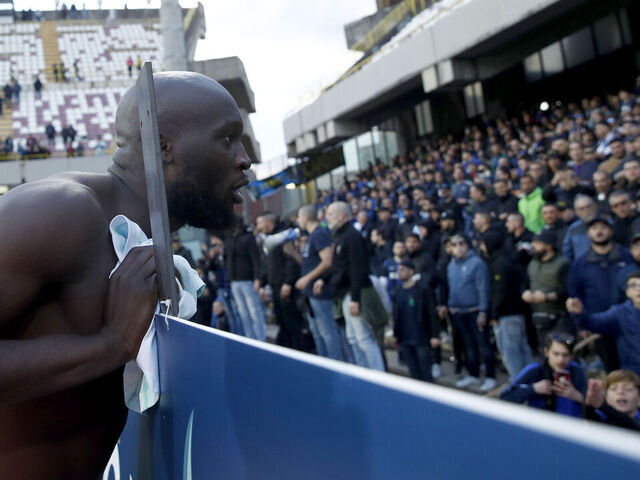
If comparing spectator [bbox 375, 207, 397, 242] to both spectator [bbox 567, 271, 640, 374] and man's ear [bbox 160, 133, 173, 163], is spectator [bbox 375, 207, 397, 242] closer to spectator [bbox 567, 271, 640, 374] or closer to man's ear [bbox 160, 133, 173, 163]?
spectator [bbox 567, 271, 640, 374]

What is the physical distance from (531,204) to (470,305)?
4.52 ft

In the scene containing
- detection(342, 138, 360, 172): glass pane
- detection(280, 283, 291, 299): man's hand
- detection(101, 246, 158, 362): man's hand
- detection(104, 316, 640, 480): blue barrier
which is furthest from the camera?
detection(342, 138, 360, 172): glass pane

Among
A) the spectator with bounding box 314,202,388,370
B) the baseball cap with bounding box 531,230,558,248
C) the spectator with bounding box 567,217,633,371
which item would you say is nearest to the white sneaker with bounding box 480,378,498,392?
the spectator with bounding box 314,202,388,370

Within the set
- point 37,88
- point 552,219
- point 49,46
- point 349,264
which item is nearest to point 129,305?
point 349,264

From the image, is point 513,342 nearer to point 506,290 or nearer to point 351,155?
point 506,290

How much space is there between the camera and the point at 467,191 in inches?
356

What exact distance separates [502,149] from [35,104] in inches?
1239

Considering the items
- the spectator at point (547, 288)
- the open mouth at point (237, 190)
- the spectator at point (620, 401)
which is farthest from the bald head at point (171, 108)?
the spectator at point (547, 288)

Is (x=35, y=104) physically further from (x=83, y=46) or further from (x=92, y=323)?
(x=92, y=323)

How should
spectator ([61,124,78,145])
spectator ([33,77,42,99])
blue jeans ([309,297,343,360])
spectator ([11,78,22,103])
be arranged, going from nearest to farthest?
blue jeans ([309,297,343,360]) → spectator ([61,124,78,145]) → spectator ([11,78,22,103]) → spectator ([33,77,42,99])

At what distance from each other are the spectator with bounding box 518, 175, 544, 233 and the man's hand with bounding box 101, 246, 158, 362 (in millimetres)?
5610

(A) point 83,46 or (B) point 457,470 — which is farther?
(A) point 83,46

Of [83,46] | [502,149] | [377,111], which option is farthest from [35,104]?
[502,149]

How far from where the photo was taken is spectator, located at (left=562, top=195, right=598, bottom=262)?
16.6 ft
